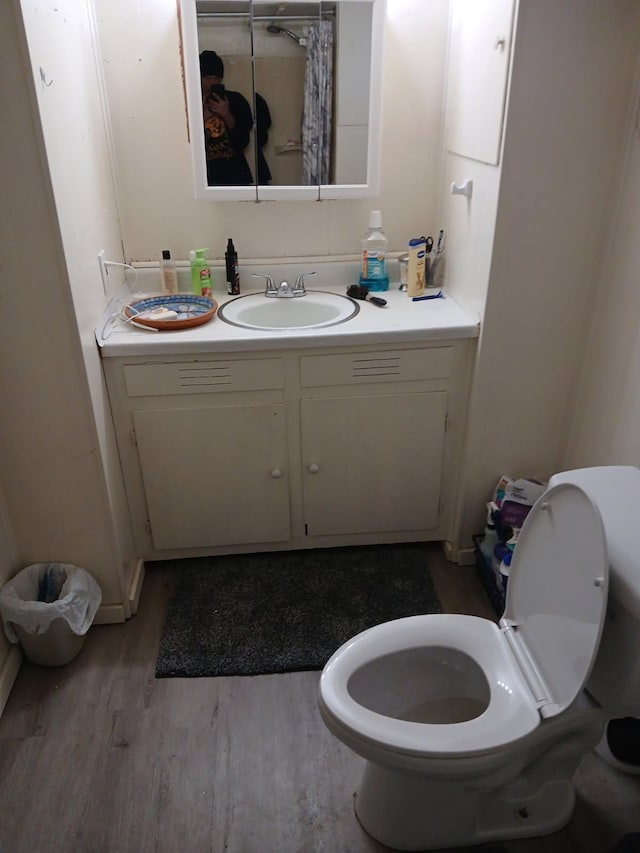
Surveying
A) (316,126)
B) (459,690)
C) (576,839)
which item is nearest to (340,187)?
(316,126)

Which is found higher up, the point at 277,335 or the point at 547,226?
the point at 547,226

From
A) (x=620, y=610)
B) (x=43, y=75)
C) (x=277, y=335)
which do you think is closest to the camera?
(x=620, y=610)

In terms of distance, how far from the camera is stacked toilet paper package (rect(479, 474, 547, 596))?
186 centimetres

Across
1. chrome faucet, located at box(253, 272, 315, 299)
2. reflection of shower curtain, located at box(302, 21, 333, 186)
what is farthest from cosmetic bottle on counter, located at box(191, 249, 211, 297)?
reflection of shower curtain, located at box(302, 21, 333, 186)

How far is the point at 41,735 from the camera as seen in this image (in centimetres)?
159

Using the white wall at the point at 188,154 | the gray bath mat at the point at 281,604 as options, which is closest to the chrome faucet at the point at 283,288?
the white wall at the point at 188,154

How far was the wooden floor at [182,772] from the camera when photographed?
1.36m

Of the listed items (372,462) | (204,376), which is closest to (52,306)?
(204,376)

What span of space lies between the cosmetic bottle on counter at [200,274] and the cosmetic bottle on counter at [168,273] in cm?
6

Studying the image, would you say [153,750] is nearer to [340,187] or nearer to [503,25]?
[340,187]

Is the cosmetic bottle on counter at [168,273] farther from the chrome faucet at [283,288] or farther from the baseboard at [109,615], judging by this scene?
the baseboard at [109,615]

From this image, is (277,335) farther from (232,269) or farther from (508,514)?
(508,514)

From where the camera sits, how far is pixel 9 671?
1.69 meters

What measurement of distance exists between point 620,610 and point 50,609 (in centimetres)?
134
